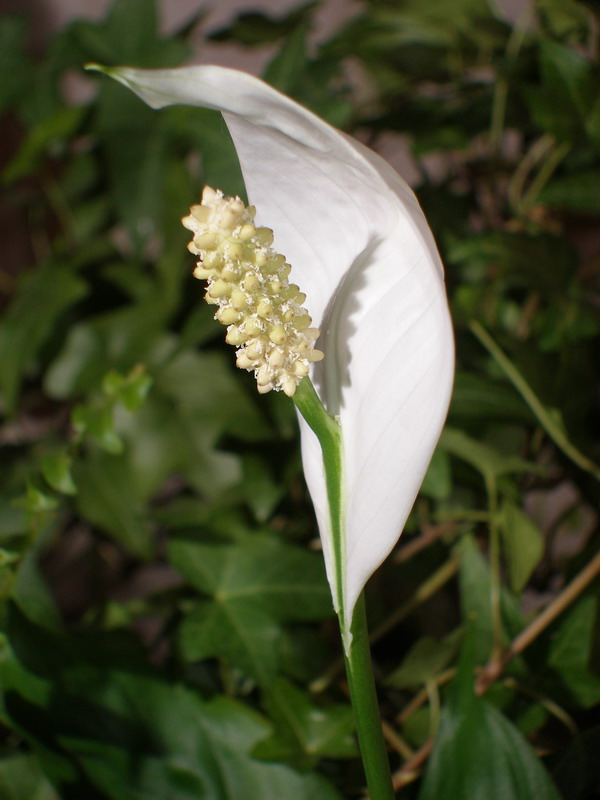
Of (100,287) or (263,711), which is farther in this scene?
(100,287)

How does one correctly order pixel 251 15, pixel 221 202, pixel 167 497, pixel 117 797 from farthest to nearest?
1. pixel 167 497
2. pixel 251 15
3. pixel 117 797
4. pixel 221 202

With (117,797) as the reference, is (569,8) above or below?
above

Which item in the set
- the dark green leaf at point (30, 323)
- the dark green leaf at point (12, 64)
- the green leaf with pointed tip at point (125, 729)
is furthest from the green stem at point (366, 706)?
the dark green leaf at point (12, 64)

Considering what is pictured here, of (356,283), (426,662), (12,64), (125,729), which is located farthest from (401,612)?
(12,64)

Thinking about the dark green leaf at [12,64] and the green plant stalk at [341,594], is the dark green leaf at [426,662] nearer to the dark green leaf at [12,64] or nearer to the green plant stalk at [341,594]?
the green plant stalk at [341,594]

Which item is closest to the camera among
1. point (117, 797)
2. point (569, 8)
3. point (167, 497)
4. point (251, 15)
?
point (117, 797)

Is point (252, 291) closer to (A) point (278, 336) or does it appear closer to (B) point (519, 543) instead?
(A) point (278, 336)

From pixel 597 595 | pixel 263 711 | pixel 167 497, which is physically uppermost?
pixel 597 595

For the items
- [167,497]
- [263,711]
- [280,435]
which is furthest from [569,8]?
[167,497]

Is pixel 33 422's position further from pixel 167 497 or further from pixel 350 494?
pixel 350 494
